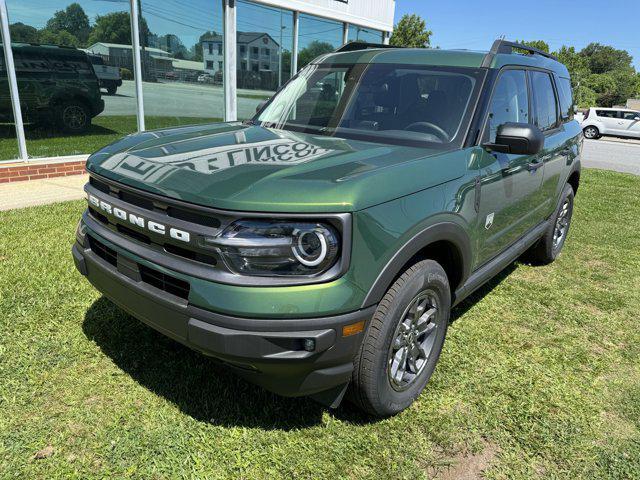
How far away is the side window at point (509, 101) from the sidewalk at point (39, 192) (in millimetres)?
5458

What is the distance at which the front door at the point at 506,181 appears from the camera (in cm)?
301

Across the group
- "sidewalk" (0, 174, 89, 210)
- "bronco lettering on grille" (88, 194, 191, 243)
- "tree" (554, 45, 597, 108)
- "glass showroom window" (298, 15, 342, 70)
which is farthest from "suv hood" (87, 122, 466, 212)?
"tree" (554, 45, 597, 108)

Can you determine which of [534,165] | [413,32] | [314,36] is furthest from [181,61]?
[413,32]

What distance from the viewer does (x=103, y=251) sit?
8.52 feet

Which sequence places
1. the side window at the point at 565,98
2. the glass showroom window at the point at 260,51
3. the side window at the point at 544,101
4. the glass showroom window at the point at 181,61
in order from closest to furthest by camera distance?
the side window at the point at 544,101 < the side window at the point at 565,98 < the glass showroom window at the point at 181,61 < the glass showroom window at the point at 260,51

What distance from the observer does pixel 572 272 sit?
16.5 ft

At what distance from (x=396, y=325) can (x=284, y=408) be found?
820mm

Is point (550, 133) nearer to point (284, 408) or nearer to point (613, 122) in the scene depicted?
point (284, 408)

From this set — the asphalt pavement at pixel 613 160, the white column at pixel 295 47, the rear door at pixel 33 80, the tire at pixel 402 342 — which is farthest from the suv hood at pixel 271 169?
the asphalt pavement at pixel 613 160

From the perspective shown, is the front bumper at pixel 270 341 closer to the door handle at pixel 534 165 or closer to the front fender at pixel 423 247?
the front fender at pixel 423 247

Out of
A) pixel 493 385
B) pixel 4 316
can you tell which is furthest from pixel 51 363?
pixel 493 385

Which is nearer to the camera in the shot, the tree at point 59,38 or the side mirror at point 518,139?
the side mirror at point 518,139

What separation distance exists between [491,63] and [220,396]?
2644mm

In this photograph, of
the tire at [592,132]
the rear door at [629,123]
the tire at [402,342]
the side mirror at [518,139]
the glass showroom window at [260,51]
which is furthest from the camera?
the tire at [592,132]
